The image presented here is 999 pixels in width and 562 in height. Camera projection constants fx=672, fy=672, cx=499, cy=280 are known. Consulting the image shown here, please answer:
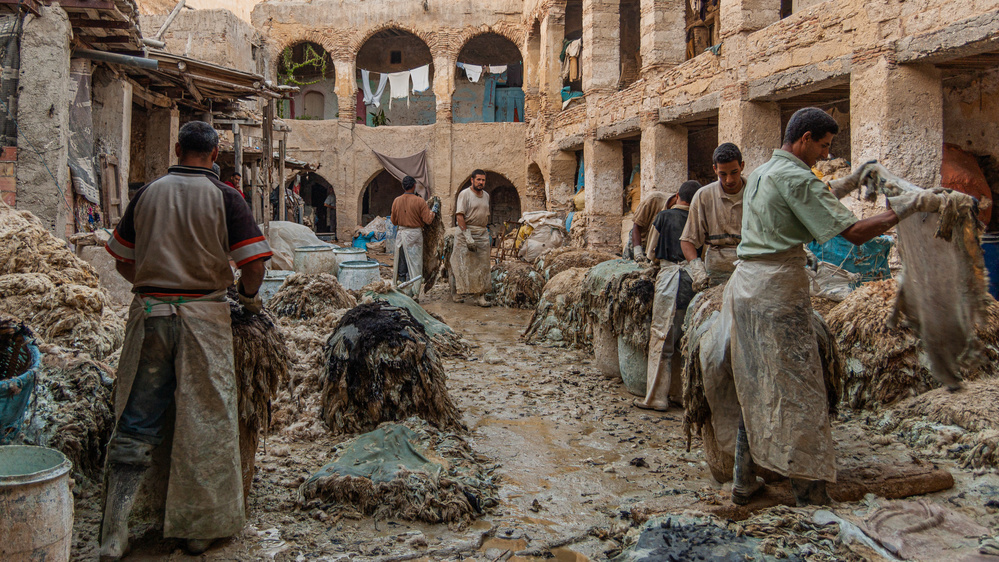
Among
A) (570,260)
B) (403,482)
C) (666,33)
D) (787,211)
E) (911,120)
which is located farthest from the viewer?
(666,33)

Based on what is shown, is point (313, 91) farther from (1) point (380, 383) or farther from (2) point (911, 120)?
(1) point (380, 383)

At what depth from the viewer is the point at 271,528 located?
124 inches

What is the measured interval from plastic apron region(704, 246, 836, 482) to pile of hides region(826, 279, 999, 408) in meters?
1.91

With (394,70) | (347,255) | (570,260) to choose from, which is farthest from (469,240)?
(394,70)

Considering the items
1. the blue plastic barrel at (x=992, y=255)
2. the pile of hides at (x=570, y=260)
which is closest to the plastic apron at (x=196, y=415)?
the blue plastic barrel at (x=992, y=255)

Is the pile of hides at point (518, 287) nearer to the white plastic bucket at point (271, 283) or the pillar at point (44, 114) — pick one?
the white plastic bucket at point (271, 283)

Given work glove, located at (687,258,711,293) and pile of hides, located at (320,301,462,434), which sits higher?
work glove, located at (687,258,711,293)

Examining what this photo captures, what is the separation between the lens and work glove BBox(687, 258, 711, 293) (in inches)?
173

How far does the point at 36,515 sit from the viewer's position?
2.29 m

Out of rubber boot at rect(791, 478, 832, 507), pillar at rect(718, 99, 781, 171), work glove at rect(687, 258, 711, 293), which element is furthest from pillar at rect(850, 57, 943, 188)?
rubber boot at rect(791, 478, 832, 507)

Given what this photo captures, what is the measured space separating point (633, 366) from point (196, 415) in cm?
369

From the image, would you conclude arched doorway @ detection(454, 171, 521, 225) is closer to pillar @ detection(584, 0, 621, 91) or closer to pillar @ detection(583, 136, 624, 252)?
pillar @ detection(583, 136, 624, 252)

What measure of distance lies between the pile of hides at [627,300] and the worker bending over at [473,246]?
4.49m

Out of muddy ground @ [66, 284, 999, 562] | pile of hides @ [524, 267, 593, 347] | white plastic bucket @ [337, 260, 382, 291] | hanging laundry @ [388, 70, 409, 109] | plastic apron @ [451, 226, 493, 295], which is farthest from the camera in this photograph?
hanging laundry @ [388, 70, 409, 109]
